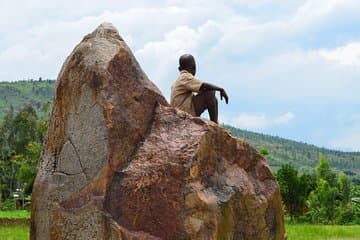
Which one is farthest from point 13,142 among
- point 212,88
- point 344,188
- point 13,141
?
point 212,88

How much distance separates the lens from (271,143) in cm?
13700

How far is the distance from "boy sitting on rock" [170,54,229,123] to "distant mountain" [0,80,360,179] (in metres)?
104

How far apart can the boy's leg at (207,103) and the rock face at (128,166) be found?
34.2 inches

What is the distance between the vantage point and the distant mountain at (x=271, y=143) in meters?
118

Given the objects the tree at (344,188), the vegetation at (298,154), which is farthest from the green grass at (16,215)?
the vegetation at (298,154)

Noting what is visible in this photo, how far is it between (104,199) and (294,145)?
454 ft

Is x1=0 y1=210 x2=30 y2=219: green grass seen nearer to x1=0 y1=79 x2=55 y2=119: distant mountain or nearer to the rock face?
the rock face

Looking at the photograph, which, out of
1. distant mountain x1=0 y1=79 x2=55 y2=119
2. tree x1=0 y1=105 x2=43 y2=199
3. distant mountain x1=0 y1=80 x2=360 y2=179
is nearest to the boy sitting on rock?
tree x1=0 y1=105 x2=43 y2=199

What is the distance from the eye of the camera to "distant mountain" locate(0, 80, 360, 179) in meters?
118

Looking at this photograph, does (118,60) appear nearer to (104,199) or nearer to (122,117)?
(122,117)

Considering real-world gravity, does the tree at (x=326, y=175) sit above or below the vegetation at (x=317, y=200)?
above

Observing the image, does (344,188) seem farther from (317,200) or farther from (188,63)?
(188,63)

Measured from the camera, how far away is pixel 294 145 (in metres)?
142

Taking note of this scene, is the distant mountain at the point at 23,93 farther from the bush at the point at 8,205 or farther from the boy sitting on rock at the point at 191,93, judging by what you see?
the boy sitting on rock at the point at 191,93
